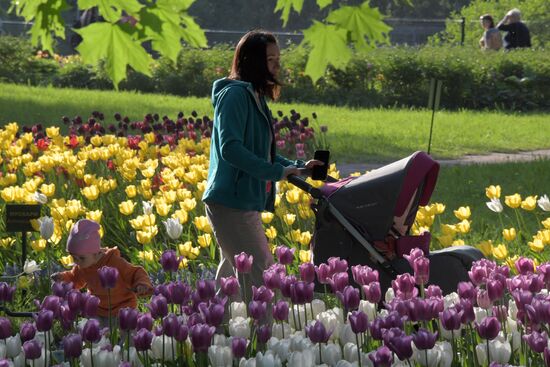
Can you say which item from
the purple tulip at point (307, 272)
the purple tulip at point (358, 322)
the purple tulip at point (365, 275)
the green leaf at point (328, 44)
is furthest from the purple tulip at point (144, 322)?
the green leaf at point (328, 44)

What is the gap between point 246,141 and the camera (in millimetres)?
5062

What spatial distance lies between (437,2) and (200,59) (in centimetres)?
3175

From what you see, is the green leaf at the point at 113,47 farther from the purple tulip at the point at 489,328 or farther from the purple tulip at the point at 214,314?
the purple tulip at the point at 489,328

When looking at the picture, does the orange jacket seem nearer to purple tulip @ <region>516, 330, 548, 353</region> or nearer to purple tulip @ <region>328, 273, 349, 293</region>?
purple tulip @ <region>328, 273, 349, 293</region>

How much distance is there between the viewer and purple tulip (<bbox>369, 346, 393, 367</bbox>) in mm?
3159

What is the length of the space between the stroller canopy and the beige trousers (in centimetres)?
38

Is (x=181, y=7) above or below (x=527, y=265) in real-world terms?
above

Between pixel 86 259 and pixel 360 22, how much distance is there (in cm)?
161

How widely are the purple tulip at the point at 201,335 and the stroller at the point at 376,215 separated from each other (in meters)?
1.63

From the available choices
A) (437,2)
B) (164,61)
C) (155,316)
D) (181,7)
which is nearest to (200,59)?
(164,61)

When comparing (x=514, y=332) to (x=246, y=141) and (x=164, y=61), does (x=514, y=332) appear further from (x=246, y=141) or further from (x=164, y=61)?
(x=164, y=61)

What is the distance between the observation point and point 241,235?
5035 mm

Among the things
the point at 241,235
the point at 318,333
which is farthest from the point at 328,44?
the point at 318,333

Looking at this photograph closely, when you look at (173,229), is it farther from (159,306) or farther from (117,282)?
(159,306)
